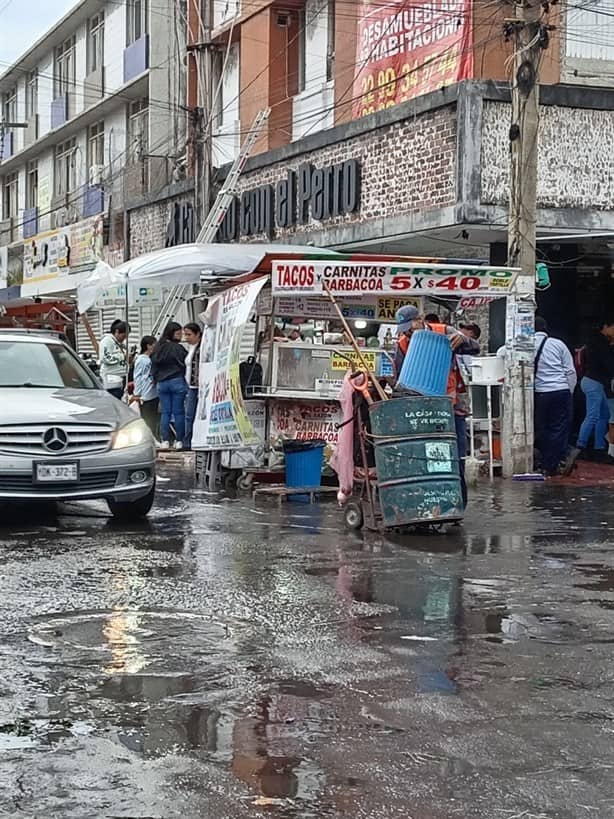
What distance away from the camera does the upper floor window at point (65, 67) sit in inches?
1581

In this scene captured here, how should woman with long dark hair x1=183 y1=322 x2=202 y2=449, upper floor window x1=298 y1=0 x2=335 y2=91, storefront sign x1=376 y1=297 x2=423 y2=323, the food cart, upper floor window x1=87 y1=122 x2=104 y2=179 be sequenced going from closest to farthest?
the food cart < storefront sign x1=376 y1=297 x2=423 y2=323 < woman with long dark hair x1=183 y1=322 x2=202 y2=449 < upper floor window x1=298 y1=0 x2=335 y2=91 < upper floor window x1=87 y1=122 x2=104 y2=179

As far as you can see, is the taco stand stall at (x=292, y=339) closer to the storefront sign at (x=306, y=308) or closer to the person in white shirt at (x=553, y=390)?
the storefront sign at (x=306, y=308)

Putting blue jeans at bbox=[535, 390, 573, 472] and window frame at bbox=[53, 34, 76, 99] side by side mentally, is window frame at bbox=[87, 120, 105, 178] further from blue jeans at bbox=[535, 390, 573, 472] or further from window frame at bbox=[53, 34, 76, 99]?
blue jeans at bbox=[535, 390, 573, 472]

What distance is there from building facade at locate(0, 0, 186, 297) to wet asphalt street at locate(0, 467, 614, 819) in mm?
20907

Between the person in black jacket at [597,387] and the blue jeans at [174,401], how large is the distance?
5609mm

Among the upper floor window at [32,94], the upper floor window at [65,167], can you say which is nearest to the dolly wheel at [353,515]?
the upper floor window at [65,167]

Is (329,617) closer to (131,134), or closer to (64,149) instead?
(131,134)

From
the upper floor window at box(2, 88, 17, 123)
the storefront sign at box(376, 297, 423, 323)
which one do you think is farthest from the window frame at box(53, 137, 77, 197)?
A: the storefront sign at box(376, 297, 423, 323)

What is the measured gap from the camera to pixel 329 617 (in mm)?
6957

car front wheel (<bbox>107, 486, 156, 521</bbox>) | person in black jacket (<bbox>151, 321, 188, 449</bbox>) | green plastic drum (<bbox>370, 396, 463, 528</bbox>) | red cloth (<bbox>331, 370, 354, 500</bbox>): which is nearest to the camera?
green plastic drum (<bbox>370, 396, 463, 528</bbox>)

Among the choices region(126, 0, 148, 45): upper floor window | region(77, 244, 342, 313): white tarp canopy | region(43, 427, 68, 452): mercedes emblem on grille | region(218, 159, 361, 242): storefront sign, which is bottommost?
region(43, 427, 68, 452): mercedes emblem on grille

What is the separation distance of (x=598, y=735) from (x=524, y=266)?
35.3ft

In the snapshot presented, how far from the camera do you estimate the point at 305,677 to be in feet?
18.6

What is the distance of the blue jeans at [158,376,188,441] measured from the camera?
58.8 feet
